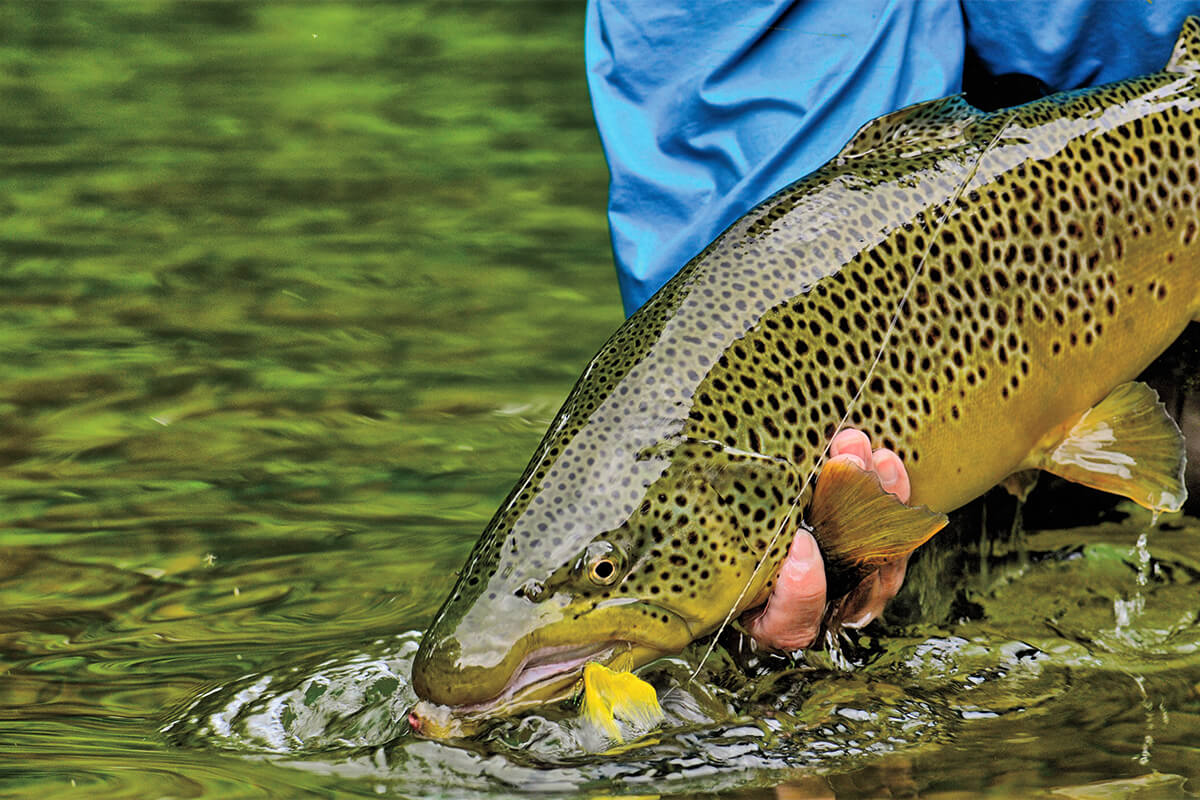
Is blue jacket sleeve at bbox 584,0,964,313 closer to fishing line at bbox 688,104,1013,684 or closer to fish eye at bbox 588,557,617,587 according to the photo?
fishing line at bbox 688,104,1013,684

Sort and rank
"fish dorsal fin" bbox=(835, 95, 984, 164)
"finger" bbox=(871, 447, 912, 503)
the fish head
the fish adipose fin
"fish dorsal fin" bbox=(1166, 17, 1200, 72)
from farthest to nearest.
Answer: "fish dorsal fin" bbox=(1166, 17, 1200, 72) < "fish dorsal fin" bbox=(835, 95, 984, 164) < "finger" bbox=(871, 447, 912, 503) < the fish adipose fin < the fish head

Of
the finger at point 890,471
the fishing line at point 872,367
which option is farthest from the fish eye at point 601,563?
the finger at point 890,471

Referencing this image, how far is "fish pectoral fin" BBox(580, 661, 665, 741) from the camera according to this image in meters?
2.69

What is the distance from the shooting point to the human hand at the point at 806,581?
9.26ft

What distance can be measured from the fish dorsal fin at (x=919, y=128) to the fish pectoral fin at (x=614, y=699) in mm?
1051

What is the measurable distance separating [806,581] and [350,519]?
1.78 meters

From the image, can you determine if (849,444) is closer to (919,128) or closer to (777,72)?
(919,128)

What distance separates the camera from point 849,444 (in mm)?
2852

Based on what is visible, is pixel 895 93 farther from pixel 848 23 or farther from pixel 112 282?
pixel 112 282

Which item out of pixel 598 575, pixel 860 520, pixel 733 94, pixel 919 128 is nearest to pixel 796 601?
pixel 860 520

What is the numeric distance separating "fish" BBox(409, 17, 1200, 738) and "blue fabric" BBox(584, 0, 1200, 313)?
0.73 feet

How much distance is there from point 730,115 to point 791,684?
3.80ft

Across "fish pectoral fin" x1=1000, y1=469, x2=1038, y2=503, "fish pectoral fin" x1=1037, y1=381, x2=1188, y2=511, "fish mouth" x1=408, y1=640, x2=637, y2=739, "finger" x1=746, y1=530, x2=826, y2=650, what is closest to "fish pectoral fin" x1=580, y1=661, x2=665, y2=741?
"fish mouth" x1=408, y1=640, x2=637, y2=739

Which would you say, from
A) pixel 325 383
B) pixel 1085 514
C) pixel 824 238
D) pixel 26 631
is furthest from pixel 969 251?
pixel 325 383
